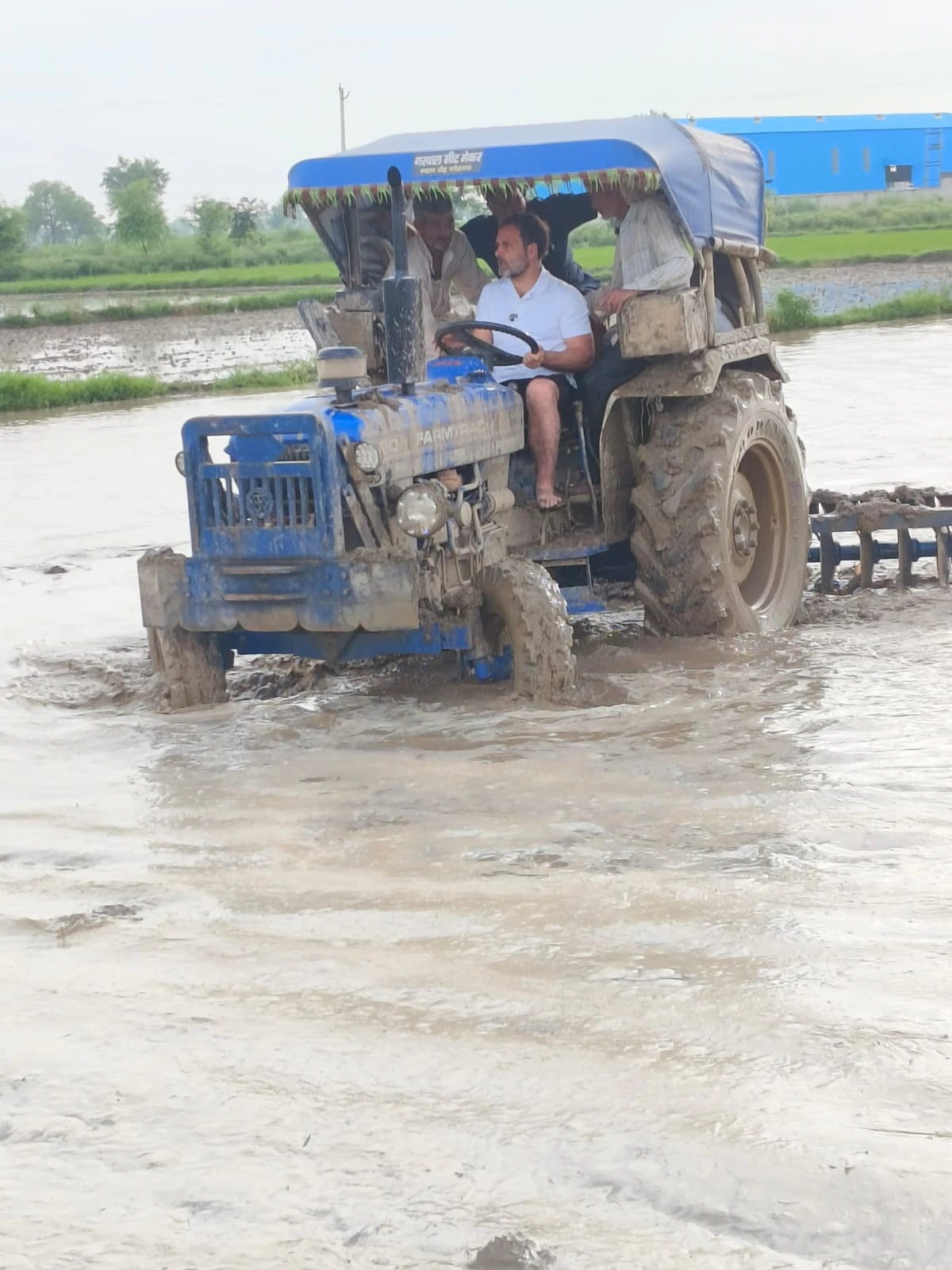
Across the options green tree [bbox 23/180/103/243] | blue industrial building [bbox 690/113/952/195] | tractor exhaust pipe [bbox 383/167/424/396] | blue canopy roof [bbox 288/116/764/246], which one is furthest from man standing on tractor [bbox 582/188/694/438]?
green tree [bbox 23/180/103/243]

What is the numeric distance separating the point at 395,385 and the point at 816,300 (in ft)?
89.6

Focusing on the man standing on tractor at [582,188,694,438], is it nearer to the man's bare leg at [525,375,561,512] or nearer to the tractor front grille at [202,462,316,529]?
the man's bare leg at [525,375,561,512]

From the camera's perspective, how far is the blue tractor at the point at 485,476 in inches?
253

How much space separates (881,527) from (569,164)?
2833 mm

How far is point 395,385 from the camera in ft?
22.6

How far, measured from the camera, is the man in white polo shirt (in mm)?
7457

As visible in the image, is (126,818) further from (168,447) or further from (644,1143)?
(168,447)

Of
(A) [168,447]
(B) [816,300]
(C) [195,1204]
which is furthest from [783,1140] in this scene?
(B) [816,300]

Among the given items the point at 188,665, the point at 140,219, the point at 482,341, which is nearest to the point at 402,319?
the point at 482,341

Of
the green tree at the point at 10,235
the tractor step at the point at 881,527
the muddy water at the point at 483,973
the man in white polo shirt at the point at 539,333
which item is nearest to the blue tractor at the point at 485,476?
the man in white polo shirt at the point at 539,333

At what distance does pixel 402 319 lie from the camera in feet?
22.3

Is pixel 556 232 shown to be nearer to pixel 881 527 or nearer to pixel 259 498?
pixel 881 527

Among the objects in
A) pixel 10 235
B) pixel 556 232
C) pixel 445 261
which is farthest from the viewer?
pixel 10 235

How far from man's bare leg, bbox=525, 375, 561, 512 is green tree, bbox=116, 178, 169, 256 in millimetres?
67628
